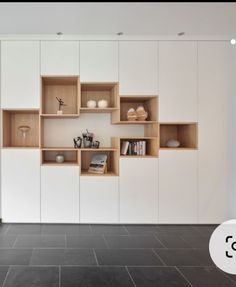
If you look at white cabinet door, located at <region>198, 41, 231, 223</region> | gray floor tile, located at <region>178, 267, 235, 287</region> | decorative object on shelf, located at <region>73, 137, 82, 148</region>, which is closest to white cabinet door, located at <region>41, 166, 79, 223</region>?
decorative object on shelf, located at <region>73, 137, 82, 148</region>

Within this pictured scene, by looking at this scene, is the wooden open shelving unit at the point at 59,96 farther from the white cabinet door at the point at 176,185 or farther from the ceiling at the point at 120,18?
the white cabinet door at the point at 176,185

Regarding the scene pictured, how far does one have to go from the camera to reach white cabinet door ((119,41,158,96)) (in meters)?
4.46

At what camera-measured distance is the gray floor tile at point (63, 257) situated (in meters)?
3.05

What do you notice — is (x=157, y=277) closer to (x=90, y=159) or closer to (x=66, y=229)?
(x=66, y=229)

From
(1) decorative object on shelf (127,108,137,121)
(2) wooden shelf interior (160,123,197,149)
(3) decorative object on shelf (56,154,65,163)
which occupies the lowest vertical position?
(3) decorative object on shelf (56,154,65,163)

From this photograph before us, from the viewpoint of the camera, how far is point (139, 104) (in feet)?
16.7

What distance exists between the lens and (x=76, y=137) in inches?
195

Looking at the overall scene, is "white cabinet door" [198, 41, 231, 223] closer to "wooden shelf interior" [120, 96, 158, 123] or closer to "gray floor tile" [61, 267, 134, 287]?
"wooden shelf interior" [120, 96, 158, 123]

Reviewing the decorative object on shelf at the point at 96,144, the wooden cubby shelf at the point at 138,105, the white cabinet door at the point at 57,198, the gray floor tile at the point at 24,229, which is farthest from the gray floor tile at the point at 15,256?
the wooden cubby shelf at the point at 138,105

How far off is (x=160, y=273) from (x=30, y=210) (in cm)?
233

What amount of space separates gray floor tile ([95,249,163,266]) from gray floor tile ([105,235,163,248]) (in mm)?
171

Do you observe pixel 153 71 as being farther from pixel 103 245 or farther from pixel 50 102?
pixel 103 245

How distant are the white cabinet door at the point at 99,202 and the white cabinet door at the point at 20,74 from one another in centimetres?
143

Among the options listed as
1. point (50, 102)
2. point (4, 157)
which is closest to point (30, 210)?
point (4, 157)
